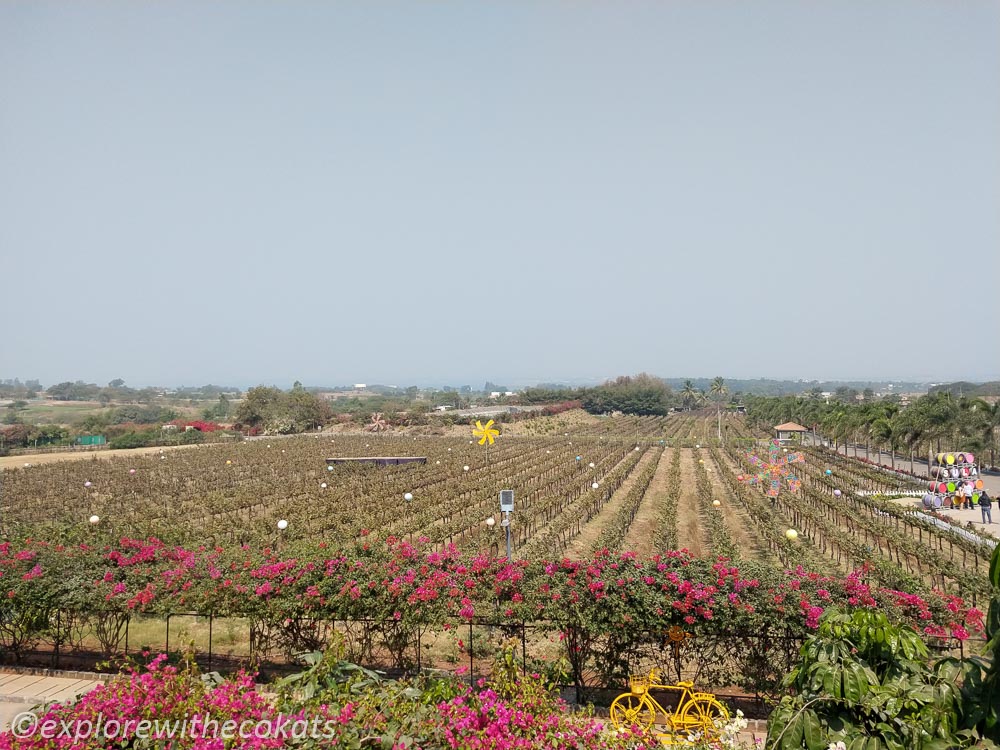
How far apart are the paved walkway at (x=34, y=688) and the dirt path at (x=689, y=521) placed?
9.88 meters

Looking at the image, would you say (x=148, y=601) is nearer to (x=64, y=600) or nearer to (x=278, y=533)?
(x=64, y=600)

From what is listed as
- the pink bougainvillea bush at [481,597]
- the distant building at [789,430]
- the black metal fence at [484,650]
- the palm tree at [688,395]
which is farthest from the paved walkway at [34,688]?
the palm tree at [688,395]

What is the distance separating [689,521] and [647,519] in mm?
1447

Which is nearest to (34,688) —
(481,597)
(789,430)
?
(481,597)

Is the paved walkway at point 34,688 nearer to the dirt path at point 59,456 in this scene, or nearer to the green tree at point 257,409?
the dirt path at point 59,456

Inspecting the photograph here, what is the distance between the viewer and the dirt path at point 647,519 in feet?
55.3

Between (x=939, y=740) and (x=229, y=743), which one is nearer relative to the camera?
(x=939, y=740)

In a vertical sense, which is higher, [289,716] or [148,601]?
[289,716]

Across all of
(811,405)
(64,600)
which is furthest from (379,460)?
(811,405)

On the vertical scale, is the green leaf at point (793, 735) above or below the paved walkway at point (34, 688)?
above

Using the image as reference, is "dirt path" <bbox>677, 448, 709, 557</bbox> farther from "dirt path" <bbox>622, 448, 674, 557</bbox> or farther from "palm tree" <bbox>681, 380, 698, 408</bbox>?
"palm tree" <bbox>681, 380, 698, 408</bbox>

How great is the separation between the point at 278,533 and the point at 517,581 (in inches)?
495

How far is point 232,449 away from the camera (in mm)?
42906

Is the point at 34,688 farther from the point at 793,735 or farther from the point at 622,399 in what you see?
the point at 622,399
